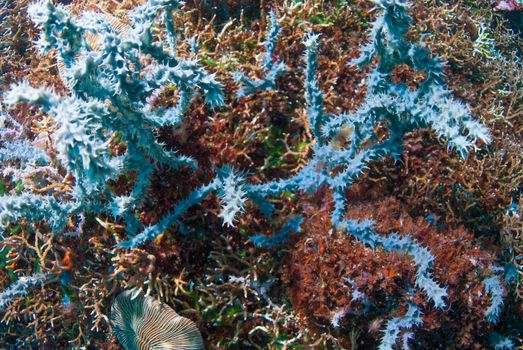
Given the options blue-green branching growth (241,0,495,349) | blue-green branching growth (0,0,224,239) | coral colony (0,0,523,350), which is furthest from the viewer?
coral colony (0,0,523,350)

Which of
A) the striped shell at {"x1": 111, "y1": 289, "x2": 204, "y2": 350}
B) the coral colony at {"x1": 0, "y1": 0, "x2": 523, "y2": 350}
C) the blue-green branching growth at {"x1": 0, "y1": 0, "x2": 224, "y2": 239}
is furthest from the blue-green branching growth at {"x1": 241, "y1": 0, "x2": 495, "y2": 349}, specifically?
the striped shell at {"x1": 111, "y1": 289, "x2": 204, "y2": 350}

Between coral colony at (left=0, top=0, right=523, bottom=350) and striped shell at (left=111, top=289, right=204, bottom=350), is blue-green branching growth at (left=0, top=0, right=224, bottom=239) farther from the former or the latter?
striped shell at (left=111, top=289, right=204, bottom=350)

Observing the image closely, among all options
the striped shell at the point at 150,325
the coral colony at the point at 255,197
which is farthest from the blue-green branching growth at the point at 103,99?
the striped shell at the point at 150,325

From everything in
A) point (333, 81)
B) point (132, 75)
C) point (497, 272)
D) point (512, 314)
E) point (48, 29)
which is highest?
point (48, 29)

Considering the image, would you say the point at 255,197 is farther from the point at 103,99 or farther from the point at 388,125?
the point at 103,99

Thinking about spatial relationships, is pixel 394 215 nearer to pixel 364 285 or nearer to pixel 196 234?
pixel 364 285

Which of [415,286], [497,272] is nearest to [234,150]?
[415,286]

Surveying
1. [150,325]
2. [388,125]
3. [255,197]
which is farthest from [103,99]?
[388,125]
